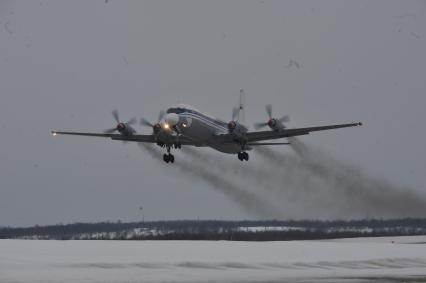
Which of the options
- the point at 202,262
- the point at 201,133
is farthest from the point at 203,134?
the point at 202,262

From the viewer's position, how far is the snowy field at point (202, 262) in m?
38.4

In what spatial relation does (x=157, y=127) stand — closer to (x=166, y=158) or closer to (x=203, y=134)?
(x=203, y=134)

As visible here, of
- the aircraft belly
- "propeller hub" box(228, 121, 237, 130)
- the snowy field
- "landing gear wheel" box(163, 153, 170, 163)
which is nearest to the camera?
the snowy field

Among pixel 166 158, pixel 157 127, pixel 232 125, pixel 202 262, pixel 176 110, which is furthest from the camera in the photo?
pixel 166 158

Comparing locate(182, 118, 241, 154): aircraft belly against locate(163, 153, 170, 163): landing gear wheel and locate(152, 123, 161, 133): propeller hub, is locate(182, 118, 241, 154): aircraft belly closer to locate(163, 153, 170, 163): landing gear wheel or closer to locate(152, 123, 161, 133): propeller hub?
locate(152, 123, 161, 133): propeller hub

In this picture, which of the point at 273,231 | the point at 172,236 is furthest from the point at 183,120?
the point at 273,231

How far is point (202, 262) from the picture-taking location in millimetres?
45062

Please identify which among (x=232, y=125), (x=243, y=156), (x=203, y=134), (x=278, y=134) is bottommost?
(x=243, y=156)

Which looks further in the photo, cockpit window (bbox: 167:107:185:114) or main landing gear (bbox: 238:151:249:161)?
main landing gear (bbox: 238:151:249:161)

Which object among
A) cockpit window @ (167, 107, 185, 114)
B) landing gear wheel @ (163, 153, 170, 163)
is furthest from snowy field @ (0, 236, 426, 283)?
landing gear wheel @ (163, 153, 170, 163)

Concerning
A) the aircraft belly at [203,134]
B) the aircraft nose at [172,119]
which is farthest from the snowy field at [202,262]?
the aircraft belly at [203,134]

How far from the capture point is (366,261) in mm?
51594

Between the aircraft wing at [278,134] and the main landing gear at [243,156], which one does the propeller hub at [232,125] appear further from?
the main landing gear at [243,156]

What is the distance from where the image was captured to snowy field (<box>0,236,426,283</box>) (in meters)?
38.4
